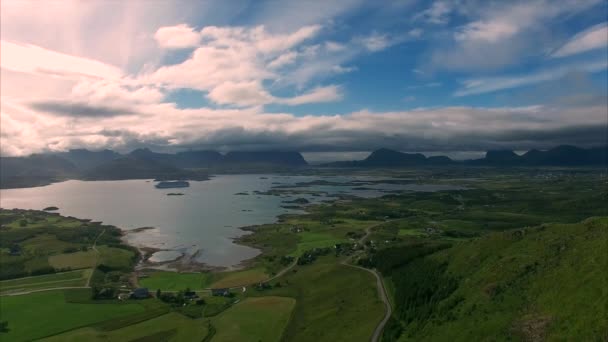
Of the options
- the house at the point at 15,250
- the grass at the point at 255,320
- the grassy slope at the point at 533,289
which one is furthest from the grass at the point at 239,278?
the house at the point at 15,250

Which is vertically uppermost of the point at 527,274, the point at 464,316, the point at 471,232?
the point at 527,274

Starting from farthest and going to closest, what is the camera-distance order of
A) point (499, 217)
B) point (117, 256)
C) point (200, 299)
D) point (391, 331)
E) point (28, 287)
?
point (499, 217), point (117, 256), point (28, 287), point (200, 299), point (391, 331)

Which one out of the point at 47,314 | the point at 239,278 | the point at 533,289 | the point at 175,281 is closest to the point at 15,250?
the point at 47,314

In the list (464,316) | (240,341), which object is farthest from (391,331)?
(240,341)

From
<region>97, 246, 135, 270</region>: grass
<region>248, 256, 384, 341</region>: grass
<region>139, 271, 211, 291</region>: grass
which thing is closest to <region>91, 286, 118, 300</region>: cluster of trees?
<region>139, 271, 211, 291</region>: grass

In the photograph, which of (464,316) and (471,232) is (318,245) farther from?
(464,316)

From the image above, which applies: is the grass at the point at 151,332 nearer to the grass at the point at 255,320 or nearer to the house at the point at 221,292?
the grass at the point at 255,320

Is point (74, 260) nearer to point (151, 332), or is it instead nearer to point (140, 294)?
point (140, 294)

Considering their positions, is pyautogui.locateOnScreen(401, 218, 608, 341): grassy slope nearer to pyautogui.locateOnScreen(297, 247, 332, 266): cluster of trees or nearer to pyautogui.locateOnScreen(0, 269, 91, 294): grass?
pyautogui.locateOnScreen(297, 247, 332, 266): cluster of trees
